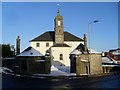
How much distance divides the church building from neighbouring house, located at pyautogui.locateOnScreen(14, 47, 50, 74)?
2879 cm

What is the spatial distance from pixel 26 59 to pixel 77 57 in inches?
352

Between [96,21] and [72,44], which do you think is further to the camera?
[72,44]

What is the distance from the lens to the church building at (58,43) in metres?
76.8

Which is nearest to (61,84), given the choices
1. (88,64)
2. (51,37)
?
(88,64)

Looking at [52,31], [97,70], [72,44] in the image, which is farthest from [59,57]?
[97,70]

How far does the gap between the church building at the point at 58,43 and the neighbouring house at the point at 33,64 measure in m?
28.8

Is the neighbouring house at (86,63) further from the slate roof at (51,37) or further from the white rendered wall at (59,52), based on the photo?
the slate roof at (51,37)

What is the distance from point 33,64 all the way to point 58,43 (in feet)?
107

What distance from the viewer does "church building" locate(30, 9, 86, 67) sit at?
76750mm

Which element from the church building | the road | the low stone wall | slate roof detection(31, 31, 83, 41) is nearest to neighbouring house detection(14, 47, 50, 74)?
the low stone wall

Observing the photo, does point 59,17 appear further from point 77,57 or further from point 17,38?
point 77,57

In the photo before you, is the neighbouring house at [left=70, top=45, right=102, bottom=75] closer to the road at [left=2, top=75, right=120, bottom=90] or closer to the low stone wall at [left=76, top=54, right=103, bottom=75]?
the low stone wall at [left=76, top=54, right=103, bottom=75]

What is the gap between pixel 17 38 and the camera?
56.1 m

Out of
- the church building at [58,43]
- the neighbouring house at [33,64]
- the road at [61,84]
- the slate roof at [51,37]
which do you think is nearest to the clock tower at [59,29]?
the church building at [58,43]
